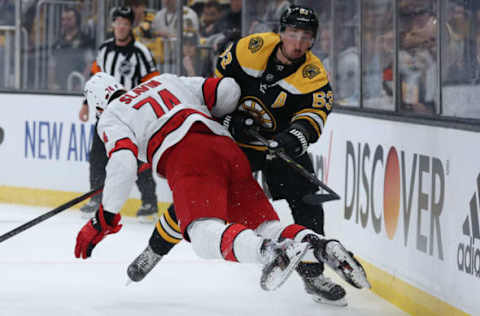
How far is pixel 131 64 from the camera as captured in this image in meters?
6.04

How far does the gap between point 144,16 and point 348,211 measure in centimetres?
297

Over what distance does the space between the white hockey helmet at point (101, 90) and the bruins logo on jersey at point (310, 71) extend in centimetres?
70

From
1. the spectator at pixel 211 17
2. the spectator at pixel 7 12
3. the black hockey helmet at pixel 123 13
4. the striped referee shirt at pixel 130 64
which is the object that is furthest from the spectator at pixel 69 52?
the black hockey helmet at pixel 123 13

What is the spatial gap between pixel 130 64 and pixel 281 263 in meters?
3.41

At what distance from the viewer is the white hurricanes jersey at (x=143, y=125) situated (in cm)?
327

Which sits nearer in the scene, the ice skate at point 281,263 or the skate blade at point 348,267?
the ice skate at point 281,263

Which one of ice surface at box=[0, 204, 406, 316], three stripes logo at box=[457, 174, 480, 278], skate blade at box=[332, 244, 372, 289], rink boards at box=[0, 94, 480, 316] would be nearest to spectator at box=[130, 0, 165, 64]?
ice surface at box=[0, 204, 406, 316]

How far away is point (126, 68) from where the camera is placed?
604 centimetres

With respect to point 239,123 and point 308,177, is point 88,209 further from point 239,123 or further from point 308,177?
point 308,177

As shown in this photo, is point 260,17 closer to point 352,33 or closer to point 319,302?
point 352,33

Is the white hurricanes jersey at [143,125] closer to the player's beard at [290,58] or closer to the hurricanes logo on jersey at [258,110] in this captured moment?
the hurricanes logo on jersey at [258,110]

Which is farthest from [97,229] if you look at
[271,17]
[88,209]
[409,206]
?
[271,17]

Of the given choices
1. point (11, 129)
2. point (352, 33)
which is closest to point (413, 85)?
point (352, 33)

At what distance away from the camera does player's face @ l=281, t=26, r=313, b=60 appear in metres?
3.53
